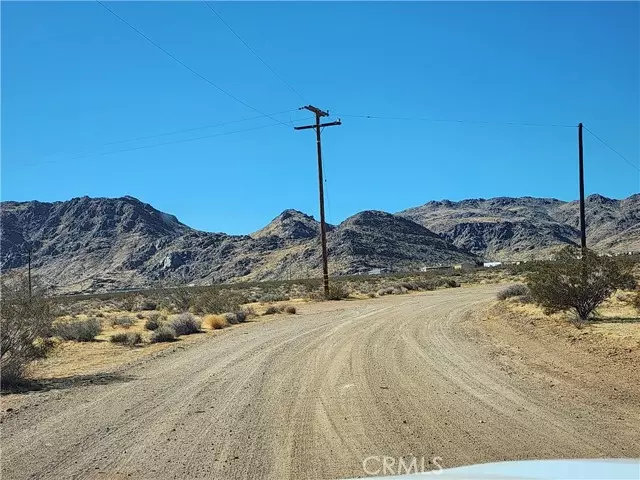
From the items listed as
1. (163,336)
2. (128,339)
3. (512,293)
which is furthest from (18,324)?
(512,293)

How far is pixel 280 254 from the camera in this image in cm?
12562

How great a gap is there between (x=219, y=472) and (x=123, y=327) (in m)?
22.8

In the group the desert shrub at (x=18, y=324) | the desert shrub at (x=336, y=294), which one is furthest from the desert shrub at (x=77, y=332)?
the desert shrub at (x=336, y=294)

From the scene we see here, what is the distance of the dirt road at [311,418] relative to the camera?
22.0 ft

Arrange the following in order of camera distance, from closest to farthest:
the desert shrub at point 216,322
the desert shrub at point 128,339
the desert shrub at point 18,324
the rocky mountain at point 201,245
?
the desert shrub at point 18,324
the desert shrub at point 128,339
the desert shrub at point 216,322
the rocky mountain at point 201,245

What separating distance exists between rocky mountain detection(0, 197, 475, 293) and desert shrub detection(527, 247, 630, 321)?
87688 mm

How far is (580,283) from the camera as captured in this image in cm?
1909

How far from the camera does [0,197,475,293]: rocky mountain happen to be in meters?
120

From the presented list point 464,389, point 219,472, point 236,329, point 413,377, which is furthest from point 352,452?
point 236,329

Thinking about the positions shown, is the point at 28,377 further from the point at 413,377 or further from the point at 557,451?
the point at 557,451

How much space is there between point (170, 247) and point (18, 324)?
4997 inches

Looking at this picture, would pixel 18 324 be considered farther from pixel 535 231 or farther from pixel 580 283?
pixel 535 231

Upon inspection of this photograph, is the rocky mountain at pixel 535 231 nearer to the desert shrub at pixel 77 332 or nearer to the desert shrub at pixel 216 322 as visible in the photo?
the desert shrub at pixel 216 322

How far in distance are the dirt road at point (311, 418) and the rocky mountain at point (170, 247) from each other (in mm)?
95043
